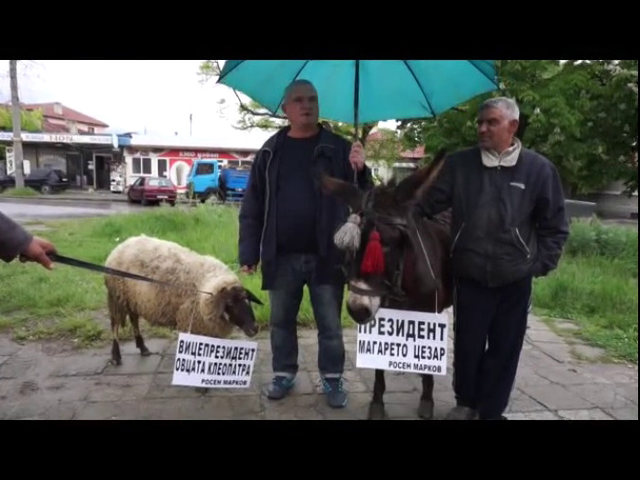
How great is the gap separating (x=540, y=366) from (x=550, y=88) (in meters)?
5.26

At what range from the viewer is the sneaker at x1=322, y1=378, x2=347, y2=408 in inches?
155

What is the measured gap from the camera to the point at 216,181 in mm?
29000

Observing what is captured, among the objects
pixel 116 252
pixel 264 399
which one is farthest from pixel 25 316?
pixel 264 399

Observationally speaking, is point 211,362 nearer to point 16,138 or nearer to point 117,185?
point 16,138

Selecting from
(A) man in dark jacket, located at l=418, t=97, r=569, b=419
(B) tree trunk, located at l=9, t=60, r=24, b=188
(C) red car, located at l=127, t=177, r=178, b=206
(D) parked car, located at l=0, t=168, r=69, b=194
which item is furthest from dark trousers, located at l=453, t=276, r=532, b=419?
(B) tree trunk, located at l=9, t=60, r=24, b=188

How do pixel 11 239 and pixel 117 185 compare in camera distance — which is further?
pixel 117 185

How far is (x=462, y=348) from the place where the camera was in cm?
337

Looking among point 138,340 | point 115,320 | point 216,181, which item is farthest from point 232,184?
point 115,320

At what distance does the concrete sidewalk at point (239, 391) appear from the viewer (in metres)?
3.86

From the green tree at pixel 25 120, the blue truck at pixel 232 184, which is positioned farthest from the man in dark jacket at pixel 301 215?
the green tree at pixel 25 120

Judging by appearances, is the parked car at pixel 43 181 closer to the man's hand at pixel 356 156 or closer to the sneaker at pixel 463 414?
the man's hand at pixel 356 156

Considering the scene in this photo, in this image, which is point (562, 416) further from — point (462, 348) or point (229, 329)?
point (229, 329)

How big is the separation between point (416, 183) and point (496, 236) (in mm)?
612
